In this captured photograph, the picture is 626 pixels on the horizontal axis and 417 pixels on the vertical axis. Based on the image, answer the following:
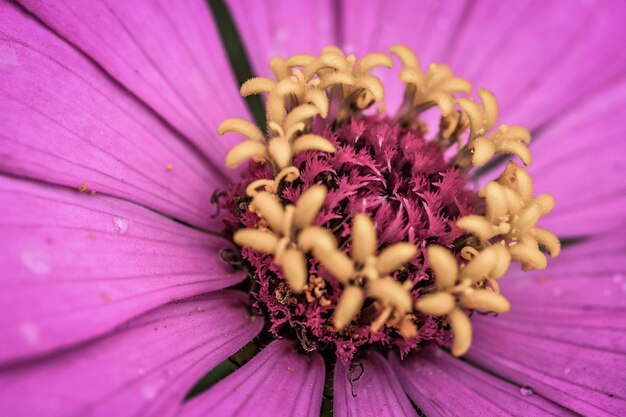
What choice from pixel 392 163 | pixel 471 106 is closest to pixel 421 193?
pixel 392 163

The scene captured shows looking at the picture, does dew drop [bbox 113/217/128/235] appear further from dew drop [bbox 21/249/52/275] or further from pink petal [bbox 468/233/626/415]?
pink petal [bbox 468/233/626/415]

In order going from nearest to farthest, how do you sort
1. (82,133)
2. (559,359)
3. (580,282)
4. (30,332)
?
(30,332)
(82,133)
(559,359)
(580,282)

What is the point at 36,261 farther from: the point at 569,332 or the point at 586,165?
the point at 586,165

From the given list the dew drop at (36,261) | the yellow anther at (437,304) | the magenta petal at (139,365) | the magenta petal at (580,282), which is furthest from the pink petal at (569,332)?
the dew drop at (36,261)

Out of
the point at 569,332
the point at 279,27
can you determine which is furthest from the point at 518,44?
the point at 569,332

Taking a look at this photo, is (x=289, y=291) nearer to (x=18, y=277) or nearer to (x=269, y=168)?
(x=269, y=168)

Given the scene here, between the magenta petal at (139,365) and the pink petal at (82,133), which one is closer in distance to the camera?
the magenta petal at (139,365)

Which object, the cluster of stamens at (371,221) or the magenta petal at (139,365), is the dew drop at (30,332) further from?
the cluster of stamens at (371,221)

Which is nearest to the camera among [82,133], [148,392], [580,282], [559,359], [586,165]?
[148,392]
